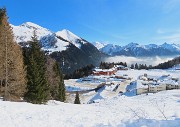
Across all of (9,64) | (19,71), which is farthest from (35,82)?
(9,64)

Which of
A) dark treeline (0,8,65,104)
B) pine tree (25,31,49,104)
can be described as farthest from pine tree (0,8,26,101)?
pine tree (25,31,49,104)

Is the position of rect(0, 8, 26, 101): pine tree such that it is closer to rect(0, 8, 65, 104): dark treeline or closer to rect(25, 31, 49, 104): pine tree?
rect(0, 8, 65, 104): dark treeline

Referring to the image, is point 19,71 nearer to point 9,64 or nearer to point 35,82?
point 9,64

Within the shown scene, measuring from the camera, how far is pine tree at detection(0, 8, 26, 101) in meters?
34.4

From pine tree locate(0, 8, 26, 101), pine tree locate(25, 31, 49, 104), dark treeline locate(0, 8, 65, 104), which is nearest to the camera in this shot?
pine tree locate(0, 8, 26, 101)

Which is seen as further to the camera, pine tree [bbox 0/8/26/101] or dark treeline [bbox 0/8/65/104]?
dark treeline [bbox 0/8/65/104]

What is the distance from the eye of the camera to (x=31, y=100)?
40.7 m

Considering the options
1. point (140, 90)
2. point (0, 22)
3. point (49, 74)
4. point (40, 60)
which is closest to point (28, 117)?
point (0, 22)

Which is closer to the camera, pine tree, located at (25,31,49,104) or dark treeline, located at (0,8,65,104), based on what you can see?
dark treeline, located at (0,8,65,104)

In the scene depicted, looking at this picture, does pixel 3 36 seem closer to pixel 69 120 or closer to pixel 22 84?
pixel 22 84

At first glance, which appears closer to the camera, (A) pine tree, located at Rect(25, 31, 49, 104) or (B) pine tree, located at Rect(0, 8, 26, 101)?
(B) pine tree, located at Rect(0, 8, 26, 101)

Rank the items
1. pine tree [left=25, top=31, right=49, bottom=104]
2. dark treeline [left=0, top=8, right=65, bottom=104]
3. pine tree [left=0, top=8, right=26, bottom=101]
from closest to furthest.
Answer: pine tree [left=0, top=8, right=26, bottom=101] < dark treeline [left=0, top=8, right=65, bottom=104] < pine tree [left=25, top=31, right=49, bottom=104]

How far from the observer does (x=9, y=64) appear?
3562 centimetres

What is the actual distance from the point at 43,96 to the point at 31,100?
1745 mm
